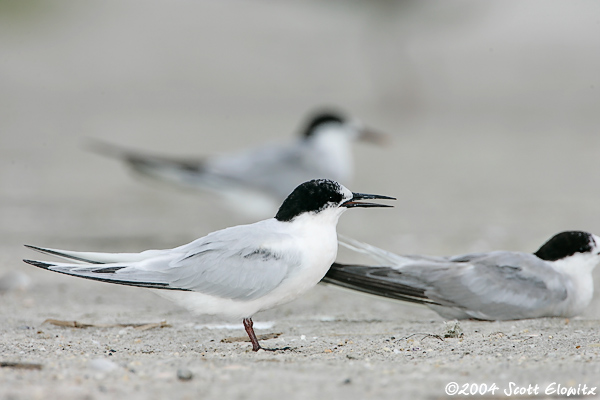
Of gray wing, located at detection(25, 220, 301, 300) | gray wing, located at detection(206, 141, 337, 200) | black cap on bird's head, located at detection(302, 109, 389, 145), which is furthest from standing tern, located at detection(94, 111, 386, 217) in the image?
gray wing, located at detection(25, 220, 301, 300)

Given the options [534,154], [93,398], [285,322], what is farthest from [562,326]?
[534,154]

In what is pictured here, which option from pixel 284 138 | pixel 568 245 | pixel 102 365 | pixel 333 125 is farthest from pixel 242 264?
pixel 284 138

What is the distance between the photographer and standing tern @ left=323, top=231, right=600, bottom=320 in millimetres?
3883

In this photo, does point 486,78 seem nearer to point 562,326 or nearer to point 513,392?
point 562,326

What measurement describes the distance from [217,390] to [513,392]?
889 mm

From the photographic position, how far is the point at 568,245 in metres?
4.04

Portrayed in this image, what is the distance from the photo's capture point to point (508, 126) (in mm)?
13000

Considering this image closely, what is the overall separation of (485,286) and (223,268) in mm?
1307

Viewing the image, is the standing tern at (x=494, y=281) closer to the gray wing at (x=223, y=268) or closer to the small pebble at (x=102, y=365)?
the gray wing at (x=223, y=268)

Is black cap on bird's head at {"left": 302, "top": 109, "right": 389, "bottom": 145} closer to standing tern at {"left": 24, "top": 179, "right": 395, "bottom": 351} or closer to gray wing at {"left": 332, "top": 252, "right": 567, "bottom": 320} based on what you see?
gray wing at {"left": 332, "top": 252, "right": 567, "bottom": 320}

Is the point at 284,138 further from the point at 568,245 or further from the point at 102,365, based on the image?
the point at 102,365

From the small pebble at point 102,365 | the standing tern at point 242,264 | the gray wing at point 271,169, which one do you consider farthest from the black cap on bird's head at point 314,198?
the gray wing at point 271,169

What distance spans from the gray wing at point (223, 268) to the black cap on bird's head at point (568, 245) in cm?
144
